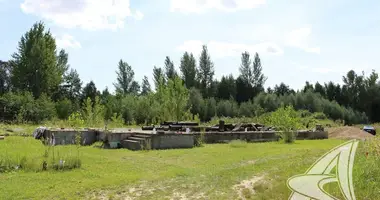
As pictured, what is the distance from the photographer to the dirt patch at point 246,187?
6359mm

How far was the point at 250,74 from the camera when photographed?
55.0 m

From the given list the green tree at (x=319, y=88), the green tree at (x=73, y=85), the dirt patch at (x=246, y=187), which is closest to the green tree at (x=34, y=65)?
the green tree at (x=73, y=85)

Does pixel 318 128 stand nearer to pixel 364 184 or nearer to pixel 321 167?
pixel 321 167

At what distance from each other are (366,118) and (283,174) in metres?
48.9

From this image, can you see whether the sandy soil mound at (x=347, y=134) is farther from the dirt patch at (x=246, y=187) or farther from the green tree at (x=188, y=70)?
the green tree at (x=188, y=70)

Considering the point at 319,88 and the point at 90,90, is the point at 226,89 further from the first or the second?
the point at 90,90

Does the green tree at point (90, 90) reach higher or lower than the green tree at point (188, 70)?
lower

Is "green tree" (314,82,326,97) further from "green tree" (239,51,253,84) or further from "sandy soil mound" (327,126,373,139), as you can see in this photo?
"sandy soil mound" (327,126,373,139)

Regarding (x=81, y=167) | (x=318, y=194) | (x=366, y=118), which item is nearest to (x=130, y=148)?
(x=81, y=167)

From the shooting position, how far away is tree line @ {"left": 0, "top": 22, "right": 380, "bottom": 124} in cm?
2834

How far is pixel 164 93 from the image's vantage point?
28953mm

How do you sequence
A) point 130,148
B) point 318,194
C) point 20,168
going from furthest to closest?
point 130,148 → point 20,168 → point 318,194

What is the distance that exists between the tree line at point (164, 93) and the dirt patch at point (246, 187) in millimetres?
15973

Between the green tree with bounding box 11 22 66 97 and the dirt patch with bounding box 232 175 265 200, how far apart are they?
31.6m
